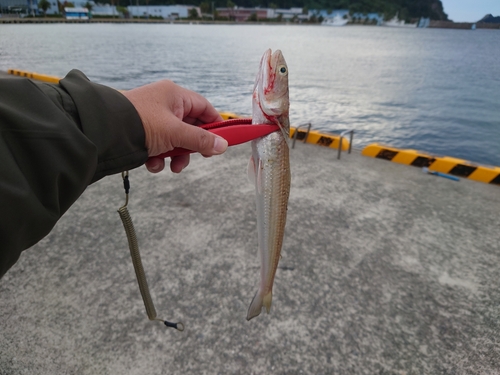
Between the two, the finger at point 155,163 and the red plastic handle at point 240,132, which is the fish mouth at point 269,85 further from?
the finger at point 155,163

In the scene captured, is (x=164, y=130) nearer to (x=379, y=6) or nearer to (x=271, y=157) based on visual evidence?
(x=271, y=157)

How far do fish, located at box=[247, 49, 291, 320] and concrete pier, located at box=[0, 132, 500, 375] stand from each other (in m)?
0.92

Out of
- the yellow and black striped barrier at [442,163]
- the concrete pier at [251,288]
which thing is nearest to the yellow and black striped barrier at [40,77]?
the concrete pier at [251,288]

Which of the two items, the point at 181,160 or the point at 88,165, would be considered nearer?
the point at 88,165

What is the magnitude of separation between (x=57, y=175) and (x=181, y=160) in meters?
0.87

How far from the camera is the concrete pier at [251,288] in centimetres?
219

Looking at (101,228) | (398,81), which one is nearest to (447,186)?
(101,228)

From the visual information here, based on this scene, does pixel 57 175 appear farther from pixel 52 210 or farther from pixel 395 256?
pixel 395 256

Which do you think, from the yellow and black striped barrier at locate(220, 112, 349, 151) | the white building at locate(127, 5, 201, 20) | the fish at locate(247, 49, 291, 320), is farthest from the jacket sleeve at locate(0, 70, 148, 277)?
the white building at locate(127, 5, 201, 20)

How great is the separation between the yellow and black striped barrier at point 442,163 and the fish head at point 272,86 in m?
4.49

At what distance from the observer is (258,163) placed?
167 cm

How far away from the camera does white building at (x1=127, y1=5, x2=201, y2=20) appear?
113m

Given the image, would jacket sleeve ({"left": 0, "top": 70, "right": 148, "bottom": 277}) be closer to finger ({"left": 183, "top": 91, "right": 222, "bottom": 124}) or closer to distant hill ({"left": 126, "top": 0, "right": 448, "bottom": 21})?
finger ({"left": 183, "top": 91, "right": 222, "bottom": 124})

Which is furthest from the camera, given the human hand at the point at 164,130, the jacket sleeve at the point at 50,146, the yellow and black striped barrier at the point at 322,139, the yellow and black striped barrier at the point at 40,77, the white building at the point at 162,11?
the white building at the point at 162,11
